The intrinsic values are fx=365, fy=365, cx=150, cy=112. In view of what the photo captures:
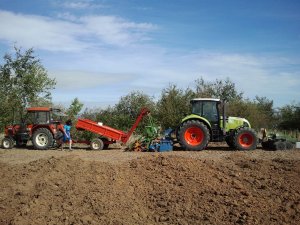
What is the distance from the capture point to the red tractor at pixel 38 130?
16109 millimetres

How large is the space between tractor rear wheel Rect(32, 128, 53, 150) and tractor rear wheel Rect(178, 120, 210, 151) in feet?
19.0

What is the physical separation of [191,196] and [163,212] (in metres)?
0.85

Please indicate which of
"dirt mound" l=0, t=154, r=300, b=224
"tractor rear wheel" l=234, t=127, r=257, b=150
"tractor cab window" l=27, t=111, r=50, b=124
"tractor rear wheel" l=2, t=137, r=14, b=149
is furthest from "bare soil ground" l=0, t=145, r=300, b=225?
"tractor rear wheel" l=2, t=137, r=14, b=149

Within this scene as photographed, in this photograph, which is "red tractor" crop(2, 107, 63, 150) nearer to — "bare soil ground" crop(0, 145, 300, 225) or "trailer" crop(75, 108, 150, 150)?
"trailer" crop(75, 108, 150, 150)

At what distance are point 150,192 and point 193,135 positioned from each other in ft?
26.0

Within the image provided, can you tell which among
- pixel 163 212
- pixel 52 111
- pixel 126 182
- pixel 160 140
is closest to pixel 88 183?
pixel 126 182

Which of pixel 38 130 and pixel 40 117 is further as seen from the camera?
pixel 40 117

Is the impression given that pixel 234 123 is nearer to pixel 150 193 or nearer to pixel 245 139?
pixel 245 139

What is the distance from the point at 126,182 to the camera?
7789mm

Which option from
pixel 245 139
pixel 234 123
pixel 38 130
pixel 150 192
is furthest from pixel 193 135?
pixel 150 192

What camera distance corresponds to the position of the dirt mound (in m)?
5.86

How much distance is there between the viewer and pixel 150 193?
7086 mm

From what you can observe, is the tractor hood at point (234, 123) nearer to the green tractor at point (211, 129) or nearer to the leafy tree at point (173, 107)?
the green tractor at point (211, 129)

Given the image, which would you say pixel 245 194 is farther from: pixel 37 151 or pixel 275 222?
pixel 37 151
